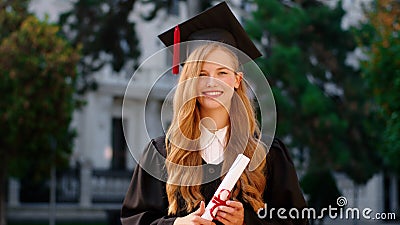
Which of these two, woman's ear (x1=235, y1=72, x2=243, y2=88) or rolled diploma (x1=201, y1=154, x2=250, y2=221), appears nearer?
rolled diploma (x1=201, y1=154, x2=250, y2=221)

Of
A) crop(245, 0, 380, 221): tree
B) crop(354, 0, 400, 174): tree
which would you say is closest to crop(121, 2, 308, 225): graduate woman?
crop(354, 0, 400, 174): tree

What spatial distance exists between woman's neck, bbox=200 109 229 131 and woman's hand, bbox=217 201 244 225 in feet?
1.19

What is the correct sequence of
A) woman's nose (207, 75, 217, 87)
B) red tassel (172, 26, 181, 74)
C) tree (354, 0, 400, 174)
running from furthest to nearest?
tree (354, 0, 400, 174), red tassel (172, 26, 181, 74), woman's nose (207, 75, 217, 87)

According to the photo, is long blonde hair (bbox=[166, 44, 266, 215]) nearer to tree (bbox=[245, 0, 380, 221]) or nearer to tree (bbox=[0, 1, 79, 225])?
tree (bbox=[245, 0, 380, 221])

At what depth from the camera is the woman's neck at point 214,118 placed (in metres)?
2.82

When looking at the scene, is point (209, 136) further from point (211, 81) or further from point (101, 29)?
point (101, 29)

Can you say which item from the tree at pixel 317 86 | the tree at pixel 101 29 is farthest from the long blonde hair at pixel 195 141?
the tree at pixel 101 29

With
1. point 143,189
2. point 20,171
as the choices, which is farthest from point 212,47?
point 20,171

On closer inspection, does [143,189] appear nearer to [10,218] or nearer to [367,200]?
[10,218]

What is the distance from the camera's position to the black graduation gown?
2900 mm

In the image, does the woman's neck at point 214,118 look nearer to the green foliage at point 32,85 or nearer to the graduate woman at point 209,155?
A: the graduate woman at point 209,155

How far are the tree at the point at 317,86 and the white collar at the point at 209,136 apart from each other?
1149 cm

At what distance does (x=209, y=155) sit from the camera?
2846 mm

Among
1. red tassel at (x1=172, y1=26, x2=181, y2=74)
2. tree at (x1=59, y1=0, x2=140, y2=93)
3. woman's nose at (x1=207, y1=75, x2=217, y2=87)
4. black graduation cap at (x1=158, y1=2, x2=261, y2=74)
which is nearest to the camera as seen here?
woman's nose at (x1=207, y1=75, x2=217, y2=87)
